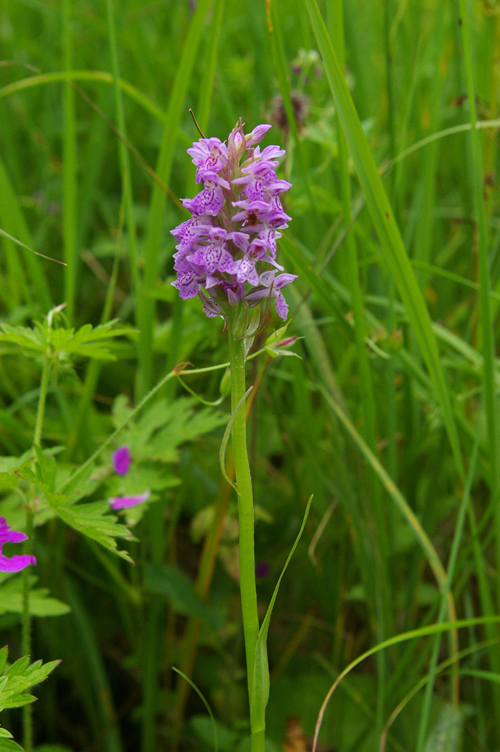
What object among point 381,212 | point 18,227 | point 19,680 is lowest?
point 19,680

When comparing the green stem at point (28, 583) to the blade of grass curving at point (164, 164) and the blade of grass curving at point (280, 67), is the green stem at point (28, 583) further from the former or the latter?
the blade of grass curving at point (280, 67)

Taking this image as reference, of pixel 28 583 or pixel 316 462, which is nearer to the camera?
pixel 28 583

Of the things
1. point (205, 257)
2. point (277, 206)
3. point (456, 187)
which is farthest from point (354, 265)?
point (456, 187)

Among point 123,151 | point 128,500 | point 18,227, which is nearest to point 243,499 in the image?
point 128,500

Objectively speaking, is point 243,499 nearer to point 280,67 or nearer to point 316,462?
point 316,462

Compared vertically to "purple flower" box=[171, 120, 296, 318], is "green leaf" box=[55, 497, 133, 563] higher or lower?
lower

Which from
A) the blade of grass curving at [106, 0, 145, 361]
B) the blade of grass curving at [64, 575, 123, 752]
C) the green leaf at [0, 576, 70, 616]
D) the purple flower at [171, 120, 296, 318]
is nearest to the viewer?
the purple flower at [171, 120, 296, 318]

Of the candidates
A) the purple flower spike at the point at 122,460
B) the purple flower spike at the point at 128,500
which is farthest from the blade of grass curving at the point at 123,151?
the purple flower spike at the point at 128,500

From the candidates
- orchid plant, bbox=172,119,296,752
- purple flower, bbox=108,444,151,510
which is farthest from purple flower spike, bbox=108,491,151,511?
orchid plant, bbox=172,119,296,752

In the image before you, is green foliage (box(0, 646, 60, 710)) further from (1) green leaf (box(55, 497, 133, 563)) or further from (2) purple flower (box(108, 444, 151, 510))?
(2) purple flower (box(108, 444, 151, 510))
